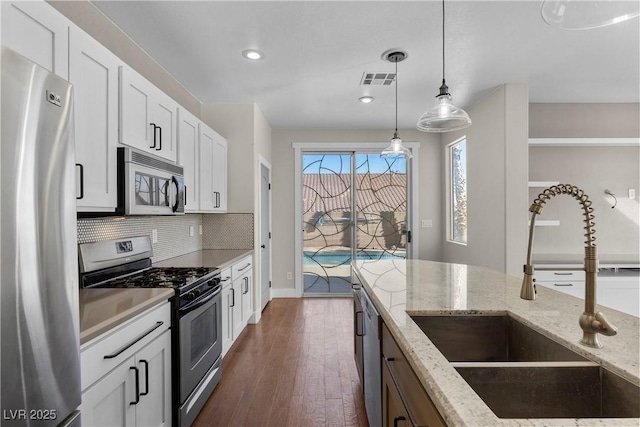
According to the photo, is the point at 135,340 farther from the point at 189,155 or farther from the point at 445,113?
the point at 445,113

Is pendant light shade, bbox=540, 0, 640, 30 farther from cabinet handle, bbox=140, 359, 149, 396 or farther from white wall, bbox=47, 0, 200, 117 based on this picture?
white wall, bbox=47, 0, 200, 117

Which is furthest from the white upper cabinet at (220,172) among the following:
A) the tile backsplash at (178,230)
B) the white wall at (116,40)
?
the white wall at (116,40)

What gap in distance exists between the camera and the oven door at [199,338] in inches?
76.3

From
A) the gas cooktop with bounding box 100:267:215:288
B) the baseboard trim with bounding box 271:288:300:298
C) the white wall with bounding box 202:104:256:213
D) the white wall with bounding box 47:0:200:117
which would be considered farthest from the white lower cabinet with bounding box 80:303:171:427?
the baseboard trim with bounding box 271:288:300:298

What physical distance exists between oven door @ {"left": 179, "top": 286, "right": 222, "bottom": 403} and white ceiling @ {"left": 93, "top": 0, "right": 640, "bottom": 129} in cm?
190

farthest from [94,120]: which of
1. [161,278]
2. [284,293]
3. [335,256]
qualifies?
[335,256]

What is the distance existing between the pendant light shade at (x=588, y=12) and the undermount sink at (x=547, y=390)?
1.00 metres

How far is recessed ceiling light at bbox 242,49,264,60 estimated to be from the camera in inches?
108

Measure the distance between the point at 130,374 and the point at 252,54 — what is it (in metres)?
2.42

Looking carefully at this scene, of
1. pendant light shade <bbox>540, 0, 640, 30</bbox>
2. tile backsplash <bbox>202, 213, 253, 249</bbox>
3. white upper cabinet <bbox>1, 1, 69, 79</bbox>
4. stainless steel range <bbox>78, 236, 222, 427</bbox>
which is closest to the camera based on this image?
pendant light shade <bbox>540, 0, 640, 30</bbox>

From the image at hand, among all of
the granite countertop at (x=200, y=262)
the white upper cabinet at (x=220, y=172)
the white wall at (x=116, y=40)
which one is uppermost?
the white wall at (x=116, y=40)

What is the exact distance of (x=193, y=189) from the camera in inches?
119

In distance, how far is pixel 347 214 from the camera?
5398 millimetres

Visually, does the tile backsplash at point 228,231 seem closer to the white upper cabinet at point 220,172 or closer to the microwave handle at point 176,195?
the white upper cabinet at point 220,172
